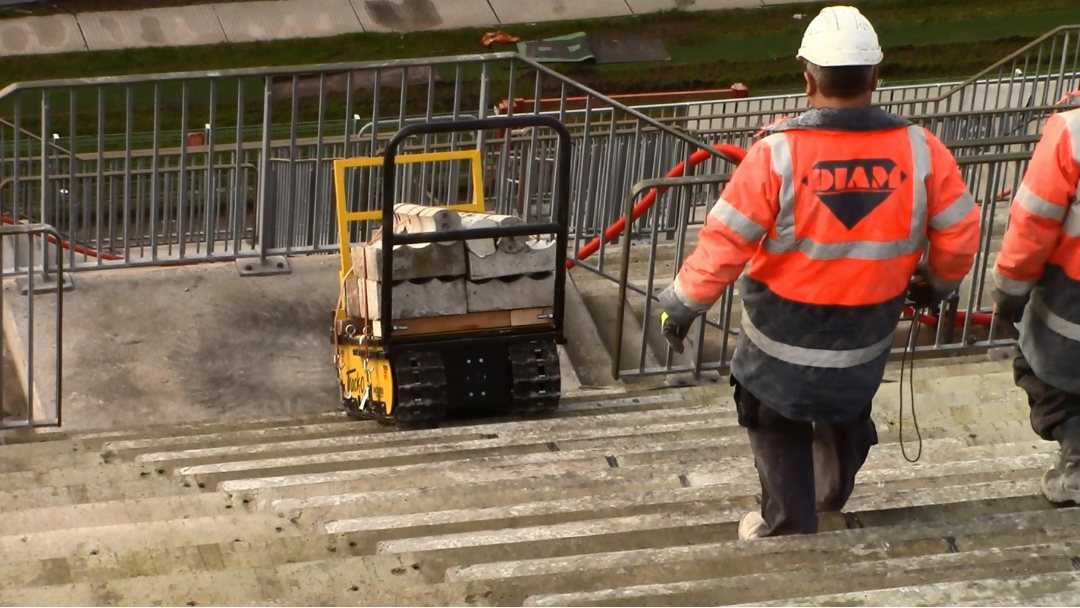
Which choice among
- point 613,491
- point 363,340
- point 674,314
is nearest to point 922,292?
point 674,314

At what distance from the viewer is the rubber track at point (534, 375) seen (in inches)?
298

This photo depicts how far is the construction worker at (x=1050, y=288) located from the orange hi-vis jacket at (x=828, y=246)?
359 mm

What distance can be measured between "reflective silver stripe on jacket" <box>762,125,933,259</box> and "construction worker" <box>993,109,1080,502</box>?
49cm

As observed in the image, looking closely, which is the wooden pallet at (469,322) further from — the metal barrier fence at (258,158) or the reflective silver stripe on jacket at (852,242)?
the reflective silver stripe on jacket at (852,242)

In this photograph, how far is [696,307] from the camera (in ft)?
16.5

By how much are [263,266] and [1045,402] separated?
5182 millimetres

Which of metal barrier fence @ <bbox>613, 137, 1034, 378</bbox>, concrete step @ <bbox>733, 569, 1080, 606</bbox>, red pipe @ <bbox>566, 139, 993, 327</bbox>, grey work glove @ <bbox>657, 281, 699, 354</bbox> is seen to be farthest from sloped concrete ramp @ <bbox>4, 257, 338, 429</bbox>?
concrete step @ <bbox>733, 569, 1080, 606</bbox>

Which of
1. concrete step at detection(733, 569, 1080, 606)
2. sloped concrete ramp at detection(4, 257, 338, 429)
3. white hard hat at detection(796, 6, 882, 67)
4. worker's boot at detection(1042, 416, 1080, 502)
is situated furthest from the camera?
sloped concrete ramp at detection(4, 257, 338, 429)

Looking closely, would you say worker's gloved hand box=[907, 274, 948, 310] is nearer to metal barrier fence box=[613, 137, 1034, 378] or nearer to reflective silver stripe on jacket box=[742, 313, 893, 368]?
reflective silver stripe on jacket box=[742, 313, 893, 368]

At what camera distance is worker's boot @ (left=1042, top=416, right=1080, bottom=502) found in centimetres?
565

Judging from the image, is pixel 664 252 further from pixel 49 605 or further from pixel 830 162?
pixel 49 605

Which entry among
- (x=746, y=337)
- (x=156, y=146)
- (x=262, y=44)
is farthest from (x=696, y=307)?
(x=262, y=44)

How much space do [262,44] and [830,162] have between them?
16.7 metres

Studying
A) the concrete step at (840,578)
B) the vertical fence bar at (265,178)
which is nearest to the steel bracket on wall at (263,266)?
the vertical fence bar at (265,178)
